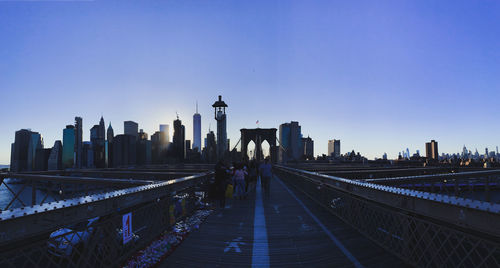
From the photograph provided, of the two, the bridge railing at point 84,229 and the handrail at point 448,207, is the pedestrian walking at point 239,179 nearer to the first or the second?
the bridge railing at point 84,229

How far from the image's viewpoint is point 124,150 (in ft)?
421

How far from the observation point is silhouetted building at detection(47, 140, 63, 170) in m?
104

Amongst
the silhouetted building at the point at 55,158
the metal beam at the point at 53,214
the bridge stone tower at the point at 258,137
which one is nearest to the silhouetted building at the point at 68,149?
the silhouetted building at the point at 55,158

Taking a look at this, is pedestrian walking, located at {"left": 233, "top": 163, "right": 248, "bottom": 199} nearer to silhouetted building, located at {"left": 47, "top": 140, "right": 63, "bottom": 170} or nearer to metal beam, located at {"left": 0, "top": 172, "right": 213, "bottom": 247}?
metal beam, located at {"left": 0, "top": 172, "right": 213, "bottom": 247}

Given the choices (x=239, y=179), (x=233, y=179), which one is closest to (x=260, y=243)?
(x=239, y=179)

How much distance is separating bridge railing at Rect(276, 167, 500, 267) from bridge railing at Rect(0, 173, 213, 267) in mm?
4287

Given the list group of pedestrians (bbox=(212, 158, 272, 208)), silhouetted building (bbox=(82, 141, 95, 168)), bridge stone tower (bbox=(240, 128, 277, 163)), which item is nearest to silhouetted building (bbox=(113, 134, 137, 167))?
silhouetted building (bbox=(82, 141, 95, 168))

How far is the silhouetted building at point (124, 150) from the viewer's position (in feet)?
409

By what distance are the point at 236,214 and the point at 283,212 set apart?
1.62m

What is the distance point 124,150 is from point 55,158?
2881 centimetres

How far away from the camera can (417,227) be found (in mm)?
3809

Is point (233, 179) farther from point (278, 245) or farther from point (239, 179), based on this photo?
point (278, 245)

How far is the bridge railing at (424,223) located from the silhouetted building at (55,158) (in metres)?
130

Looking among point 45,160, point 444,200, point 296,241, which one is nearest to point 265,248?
point 296,241
